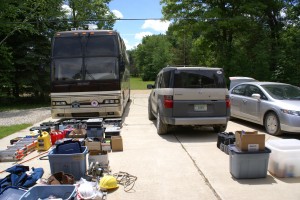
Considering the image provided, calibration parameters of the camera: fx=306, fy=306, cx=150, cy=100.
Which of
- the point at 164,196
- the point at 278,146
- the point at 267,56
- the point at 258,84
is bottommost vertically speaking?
the point at 164,196

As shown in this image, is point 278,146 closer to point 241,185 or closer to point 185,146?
point 241,185

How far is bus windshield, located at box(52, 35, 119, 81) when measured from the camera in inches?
447

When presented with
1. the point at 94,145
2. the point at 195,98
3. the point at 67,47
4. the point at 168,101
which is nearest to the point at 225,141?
the point at 195,98

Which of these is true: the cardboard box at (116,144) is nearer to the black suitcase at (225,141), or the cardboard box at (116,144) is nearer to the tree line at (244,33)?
the black suitcase at (225,141)

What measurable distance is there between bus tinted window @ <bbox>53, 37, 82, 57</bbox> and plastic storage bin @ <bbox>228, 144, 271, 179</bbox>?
7902 mm

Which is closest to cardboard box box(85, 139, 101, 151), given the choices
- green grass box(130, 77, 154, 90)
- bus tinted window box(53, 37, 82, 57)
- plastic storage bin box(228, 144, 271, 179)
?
plastic storage bin box(228, 144, 271, 179)

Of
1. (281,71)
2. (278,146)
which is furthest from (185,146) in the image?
(281,71)

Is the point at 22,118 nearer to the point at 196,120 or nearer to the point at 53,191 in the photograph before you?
the point at 196,120

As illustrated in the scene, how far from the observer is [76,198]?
438cm

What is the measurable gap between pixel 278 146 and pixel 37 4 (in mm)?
20123

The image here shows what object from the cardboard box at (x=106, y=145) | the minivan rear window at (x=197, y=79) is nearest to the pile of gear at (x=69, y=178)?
the cardboard box at (x=106, y=145)

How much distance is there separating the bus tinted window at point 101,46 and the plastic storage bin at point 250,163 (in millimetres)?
7340

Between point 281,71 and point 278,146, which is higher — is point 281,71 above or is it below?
above

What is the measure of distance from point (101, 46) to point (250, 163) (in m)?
7.87
